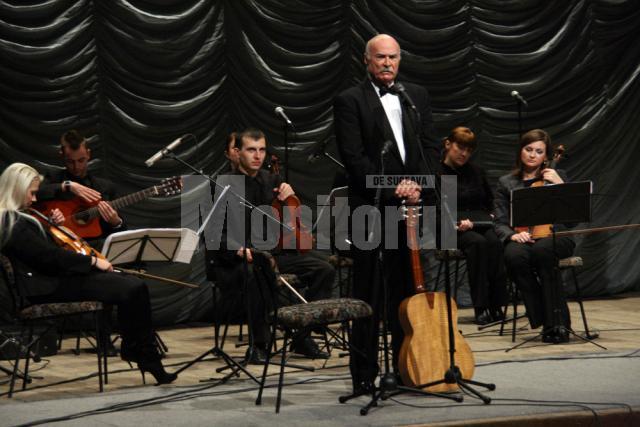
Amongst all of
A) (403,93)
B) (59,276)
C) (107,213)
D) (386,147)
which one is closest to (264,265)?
(59,276)

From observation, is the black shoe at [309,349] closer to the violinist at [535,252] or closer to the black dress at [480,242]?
the violinist at [535,252]

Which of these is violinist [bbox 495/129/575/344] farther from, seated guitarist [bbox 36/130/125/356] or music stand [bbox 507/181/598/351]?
seated guitarist [bbox 36/130/125/356]

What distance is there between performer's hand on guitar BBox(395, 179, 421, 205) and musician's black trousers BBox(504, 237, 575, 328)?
237 cm

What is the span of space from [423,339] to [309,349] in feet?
5.07

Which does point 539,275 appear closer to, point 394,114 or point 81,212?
point 394,114

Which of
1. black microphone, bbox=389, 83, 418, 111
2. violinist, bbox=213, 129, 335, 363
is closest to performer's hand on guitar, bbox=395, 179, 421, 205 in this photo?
black microphone, bbox=389, 83, 418, 111

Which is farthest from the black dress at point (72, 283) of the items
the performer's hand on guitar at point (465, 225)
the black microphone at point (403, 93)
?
the performer's hand on guitar at point (465, 225)

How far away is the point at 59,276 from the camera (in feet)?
17.0

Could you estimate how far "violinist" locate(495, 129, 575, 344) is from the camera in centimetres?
650

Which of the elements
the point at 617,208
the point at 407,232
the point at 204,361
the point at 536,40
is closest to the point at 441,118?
the point at 536,40

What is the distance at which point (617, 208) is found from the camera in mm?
9289

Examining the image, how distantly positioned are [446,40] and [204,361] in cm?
407

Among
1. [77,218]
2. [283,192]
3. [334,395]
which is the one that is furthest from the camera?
[77,218]

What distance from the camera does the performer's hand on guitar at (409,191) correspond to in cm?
435
